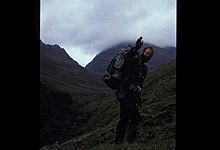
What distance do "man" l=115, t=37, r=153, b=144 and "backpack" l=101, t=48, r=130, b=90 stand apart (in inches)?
4.7

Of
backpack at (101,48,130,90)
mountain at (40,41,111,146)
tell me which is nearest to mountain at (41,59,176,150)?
mountain at (40,41,111,146)

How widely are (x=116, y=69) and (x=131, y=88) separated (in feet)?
2.33

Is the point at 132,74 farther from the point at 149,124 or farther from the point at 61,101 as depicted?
the point at 61,101

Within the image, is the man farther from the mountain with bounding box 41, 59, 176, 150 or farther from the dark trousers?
the mountain with bounding box 41, 59, 176, 150

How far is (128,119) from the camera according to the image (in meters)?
11.1

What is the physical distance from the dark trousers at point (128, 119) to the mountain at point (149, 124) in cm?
25

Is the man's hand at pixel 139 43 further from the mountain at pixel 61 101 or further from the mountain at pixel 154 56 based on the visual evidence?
the mountain at pixel 61 101

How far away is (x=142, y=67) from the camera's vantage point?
11.0m

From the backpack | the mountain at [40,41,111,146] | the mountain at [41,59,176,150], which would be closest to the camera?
the mountain at [41,59,176,150]

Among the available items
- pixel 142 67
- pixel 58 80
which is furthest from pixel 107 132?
pixel 58 80

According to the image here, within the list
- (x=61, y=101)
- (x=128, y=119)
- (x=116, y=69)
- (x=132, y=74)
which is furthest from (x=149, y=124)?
(x=61, y=101)

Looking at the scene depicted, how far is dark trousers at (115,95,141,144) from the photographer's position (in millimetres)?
10922

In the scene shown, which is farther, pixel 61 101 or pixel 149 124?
pixel 61 101

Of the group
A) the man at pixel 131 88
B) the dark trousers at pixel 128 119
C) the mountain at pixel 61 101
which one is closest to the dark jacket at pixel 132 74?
the man at pixel 131 88
